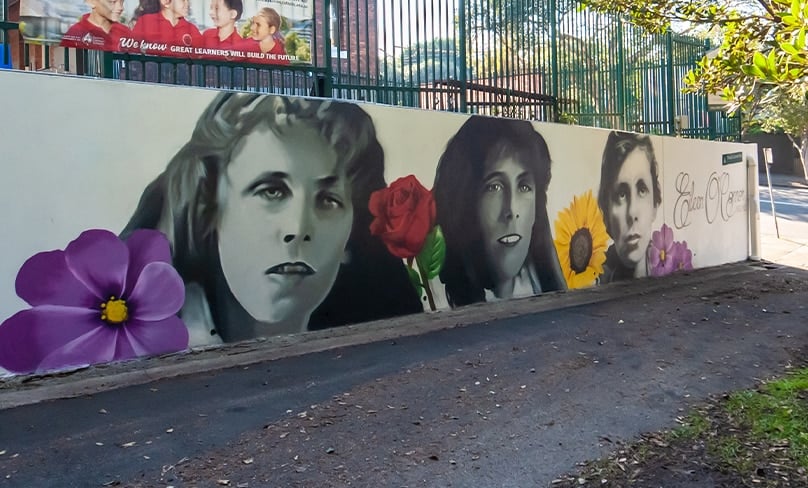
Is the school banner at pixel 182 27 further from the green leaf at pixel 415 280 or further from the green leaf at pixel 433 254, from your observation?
the green leaf at pixel 415 280

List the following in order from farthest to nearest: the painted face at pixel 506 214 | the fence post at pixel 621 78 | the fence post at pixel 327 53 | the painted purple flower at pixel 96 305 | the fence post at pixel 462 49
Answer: the fence post at pixel 621 78 → the fence post at pixel 462 49 → the painted face at pixel 506 214 → the fence post at pixel 327 53 → the painted purple flower at pixel 96 305

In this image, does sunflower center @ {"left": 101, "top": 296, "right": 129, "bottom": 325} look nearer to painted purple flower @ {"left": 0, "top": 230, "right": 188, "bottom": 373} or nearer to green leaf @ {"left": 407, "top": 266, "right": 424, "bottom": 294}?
painted purple flower @ {"left": 0, "top": 230, "right": 188, "bottom": 373}

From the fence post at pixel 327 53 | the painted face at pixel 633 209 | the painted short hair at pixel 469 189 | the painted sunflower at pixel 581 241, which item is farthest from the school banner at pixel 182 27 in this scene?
the painted face at pixel 633 209

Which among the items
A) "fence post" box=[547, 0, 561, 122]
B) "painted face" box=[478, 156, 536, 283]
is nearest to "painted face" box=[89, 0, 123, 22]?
"painted face" box=[478, 156, 536, 283]

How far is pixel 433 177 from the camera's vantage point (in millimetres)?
8586

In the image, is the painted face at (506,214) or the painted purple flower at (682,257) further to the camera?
the painted purple flower at (682,257)

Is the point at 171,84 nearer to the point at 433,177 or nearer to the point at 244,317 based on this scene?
the point at 244,317

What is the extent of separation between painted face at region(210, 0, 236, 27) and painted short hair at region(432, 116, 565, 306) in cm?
295

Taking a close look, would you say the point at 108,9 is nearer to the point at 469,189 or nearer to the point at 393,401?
the point at 393,401

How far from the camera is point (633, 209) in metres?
11.8

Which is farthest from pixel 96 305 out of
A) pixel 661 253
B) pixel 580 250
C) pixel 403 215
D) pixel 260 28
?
pixel 661 253

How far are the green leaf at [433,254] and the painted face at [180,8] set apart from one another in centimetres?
359

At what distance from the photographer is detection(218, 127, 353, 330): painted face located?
6.80 meters

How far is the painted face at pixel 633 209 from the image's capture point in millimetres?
11445
